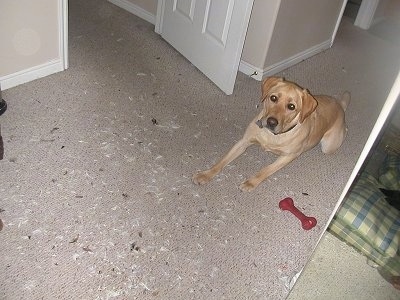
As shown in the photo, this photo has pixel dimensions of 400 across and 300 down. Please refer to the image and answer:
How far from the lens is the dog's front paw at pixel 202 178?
2012 millimetres

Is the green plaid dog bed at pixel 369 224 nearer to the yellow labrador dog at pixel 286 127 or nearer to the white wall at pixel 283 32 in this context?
the yellow labrador dog at pixel 286 127

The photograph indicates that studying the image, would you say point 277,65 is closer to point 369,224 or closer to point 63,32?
point 63,32

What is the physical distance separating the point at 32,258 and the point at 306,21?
7.92ft

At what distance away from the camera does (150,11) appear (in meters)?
3.34

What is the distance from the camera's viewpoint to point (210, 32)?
2.65m

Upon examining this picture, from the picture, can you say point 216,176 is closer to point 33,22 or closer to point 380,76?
point 33,22

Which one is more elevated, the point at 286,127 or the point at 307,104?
the point at 307,104

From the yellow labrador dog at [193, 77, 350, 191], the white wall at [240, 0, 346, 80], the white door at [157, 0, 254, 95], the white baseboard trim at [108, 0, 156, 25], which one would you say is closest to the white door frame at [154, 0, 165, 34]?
the white door at [157, 0, 254, 95]

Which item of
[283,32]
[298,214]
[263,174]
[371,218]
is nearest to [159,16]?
[283,32]

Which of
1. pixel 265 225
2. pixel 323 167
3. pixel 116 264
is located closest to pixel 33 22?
pixel 116 264

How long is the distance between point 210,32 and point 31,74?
1.07m

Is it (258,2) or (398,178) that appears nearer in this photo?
(398,178)

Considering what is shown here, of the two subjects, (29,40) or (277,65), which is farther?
(277,65)

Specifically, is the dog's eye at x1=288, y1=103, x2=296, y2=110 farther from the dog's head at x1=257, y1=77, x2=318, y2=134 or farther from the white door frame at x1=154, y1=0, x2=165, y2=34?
the white door frame at x1=154, y1=0, x2=165, y2=34
